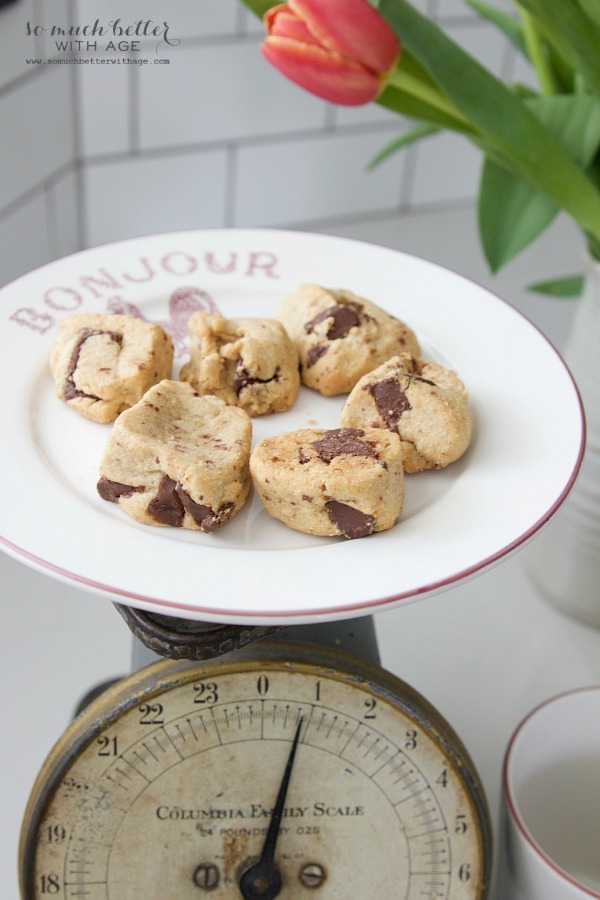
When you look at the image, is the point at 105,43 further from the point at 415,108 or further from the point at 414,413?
the point at 414,413

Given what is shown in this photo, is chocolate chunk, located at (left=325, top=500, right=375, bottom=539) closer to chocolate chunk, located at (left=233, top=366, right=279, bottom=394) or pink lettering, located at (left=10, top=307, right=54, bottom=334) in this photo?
chocolate chunk, located at (left=233, top=366, right=279, bottom=394)

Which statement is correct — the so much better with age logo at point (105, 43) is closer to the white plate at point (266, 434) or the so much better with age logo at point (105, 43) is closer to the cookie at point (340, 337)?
the white plate at point (266, 434)

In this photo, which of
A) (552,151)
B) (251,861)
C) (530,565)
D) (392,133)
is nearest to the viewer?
(251,861)

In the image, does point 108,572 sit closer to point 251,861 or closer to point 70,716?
point 251,861

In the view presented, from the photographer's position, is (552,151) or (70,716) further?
(70,716)

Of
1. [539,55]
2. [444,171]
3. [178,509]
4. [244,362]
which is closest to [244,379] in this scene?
[244,362]

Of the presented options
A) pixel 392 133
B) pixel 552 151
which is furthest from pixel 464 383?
pixel 392 133
